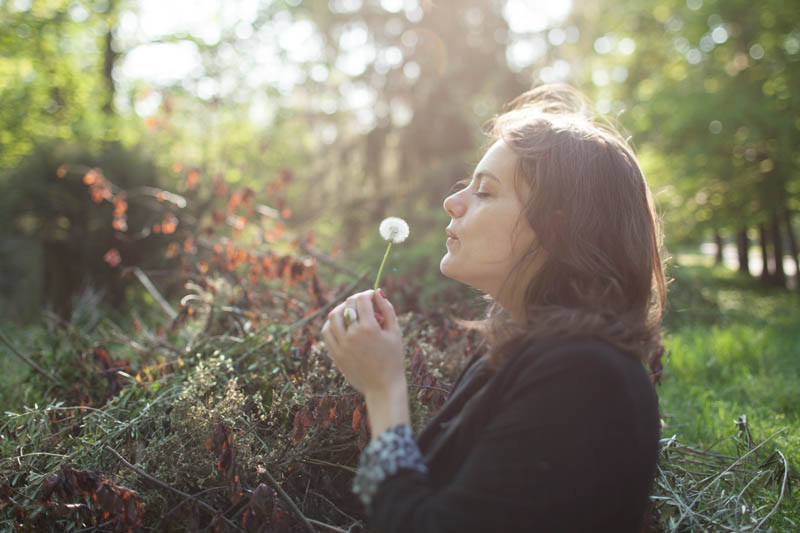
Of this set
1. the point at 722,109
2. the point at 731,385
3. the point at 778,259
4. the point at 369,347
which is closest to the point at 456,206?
the point at 369,347

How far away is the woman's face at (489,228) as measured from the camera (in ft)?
5.25

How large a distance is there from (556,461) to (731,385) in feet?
11.4

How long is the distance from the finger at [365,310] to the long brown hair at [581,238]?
1.10 feet

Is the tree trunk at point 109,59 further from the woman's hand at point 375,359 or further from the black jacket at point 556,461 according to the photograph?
the black jacket at point 556,461

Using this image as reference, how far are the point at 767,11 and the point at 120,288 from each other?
11959mm

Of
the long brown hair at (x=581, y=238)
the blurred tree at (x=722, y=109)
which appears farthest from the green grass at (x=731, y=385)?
the blurred tree at (x=722, y=109)

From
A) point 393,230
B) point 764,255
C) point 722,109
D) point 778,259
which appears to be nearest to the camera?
point 393,230

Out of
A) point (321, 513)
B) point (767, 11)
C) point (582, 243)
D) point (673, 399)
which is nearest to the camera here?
point (582, 243)

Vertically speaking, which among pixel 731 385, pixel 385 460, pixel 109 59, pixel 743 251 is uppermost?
pixel 109 59

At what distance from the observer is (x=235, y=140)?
53.0 feet

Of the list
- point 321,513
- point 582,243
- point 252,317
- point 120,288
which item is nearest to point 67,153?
point 120,288

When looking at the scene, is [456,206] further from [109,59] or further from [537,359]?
[109,59]

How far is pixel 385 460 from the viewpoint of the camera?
128 centimetres

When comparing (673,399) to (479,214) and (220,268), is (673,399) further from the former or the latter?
(220,268)
